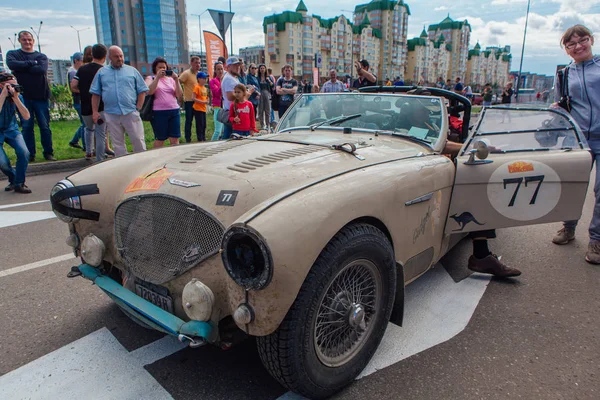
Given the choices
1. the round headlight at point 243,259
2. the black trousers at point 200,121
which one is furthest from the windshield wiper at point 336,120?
the black trousers at point 200,121

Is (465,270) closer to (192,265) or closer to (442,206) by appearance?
(442,206)

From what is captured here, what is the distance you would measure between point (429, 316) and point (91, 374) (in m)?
2.12

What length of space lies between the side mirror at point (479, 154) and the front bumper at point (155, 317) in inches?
80.7

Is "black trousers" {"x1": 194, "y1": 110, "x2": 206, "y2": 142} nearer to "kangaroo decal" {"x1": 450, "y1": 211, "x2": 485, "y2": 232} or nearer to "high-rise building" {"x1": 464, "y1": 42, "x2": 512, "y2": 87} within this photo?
"kangaroo decal" {"x1": 450, "y1": 211, "x2": 485, "y2": 232}

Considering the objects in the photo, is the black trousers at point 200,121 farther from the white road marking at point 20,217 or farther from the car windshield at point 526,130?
the car windshield at point 526,130

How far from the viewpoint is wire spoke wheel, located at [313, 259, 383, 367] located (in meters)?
2.02

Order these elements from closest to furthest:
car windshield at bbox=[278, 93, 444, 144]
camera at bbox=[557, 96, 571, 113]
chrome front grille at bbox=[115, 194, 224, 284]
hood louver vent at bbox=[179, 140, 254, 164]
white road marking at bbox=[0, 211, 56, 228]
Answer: chrome front grille at bbox=[115, 194, 224, 284], hood louver vent at bbox=[179, 140, 254, 164], car windshield at bbox=[278, 93, 444, 144], camera at bbox=[557, 96, 571, 113], white road marking at bbox=[0, 211, 56, 228]

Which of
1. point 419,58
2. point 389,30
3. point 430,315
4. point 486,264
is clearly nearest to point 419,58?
point 419,58

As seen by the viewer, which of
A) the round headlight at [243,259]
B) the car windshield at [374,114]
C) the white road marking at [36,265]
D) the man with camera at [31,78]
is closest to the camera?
the round headlight at [243,259]

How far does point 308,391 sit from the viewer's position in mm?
1917

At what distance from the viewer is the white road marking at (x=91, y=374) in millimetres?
2089

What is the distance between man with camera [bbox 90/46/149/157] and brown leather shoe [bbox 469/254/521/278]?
193 inches

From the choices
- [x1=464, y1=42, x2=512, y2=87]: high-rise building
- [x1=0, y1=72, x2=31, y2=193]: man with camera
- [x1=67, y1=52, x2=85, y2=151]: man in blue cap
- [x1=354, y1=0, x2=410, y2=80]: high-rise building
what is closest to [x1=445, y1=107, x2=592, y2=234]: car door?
[x1=0, y1=72, x2=31, y2=193]: man with camera

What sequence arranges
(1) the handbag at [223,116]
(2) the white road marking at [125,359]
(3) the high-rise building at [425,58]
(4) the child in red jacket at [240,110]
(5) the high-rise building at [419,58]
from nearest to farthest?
(2) the white road marking at [125,359] < (1) the handbag at [223,116] < (4) the child in red jacket at [240,110] < (5) the high-rise building at [419,58] < (3) the high-rise building at [425,58]
